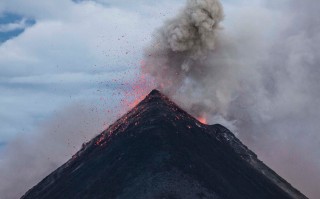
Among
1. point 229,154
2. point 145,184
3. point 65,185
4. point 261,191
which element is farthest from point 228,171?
point 65,185

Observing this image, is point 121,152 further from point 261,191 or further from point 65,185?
point 261,191

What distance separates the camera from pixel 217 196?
239 ft

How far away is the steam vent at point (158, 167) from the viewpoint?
238ft

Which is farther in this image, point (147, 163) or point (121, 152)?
point (121, 152)

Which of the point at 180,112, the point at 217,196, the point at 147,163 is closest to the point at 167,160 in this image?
the point at 147,163

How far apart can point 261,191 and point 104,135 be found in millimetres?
36003

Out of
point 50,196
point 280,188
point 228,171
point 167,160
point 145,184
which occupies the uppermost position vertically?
point 280,188

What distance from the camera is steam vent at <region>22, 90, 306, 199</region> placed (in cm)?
7269

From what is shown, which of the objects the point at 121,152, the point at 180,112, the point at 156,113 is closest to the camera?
the point at 121,152

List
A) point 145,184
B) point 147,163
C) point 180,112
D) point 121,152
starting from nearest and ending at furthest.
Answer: point 145,184
point 147,163
point 121,152
point 180,112

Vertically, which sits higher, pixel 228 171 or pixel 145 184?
pixel 228 171

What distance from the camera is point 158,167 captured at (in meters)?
75.5

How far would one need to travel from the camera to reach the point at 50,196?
91.0 m

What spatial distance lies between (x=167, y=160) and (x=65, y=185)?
897 inches
